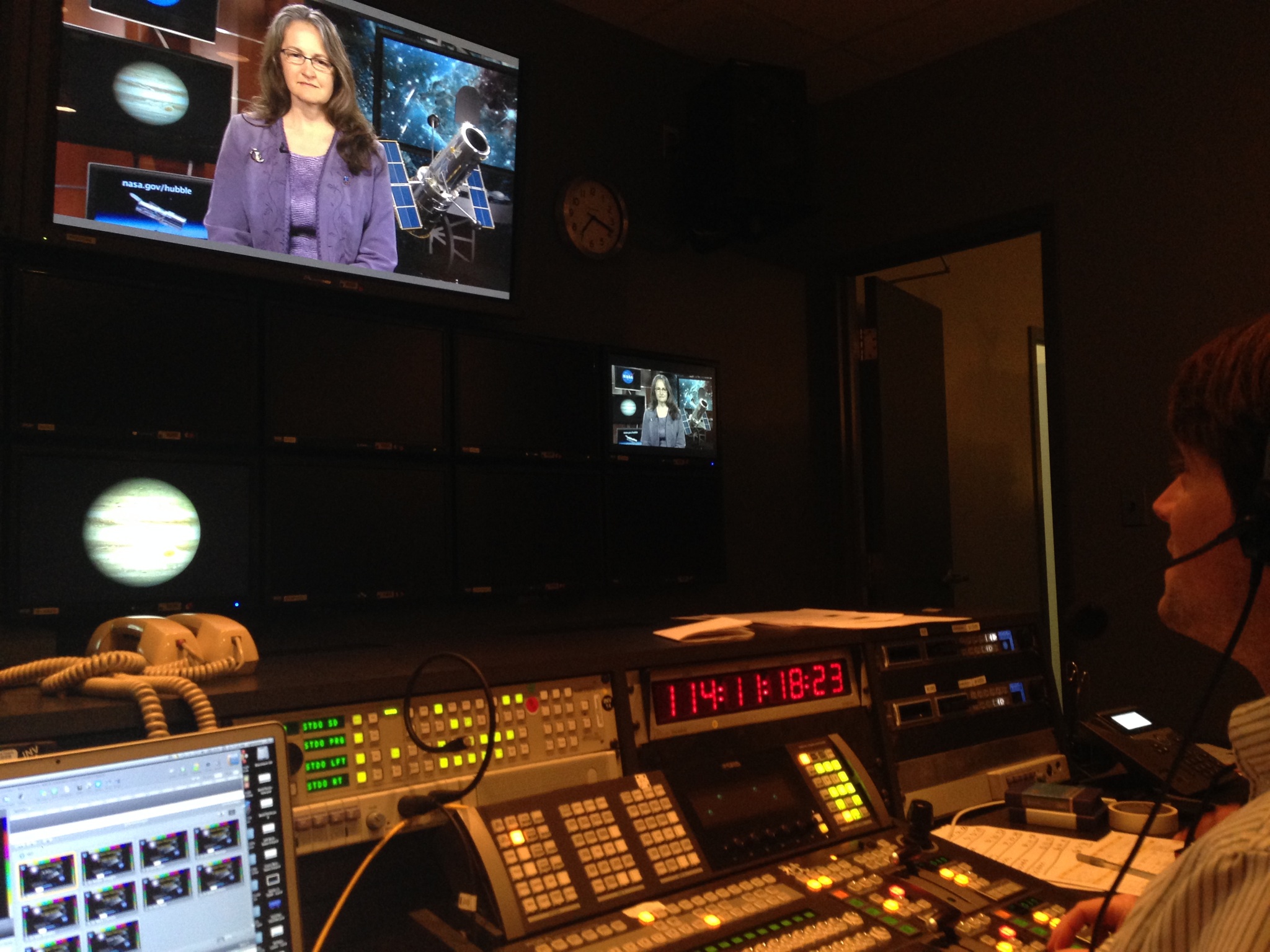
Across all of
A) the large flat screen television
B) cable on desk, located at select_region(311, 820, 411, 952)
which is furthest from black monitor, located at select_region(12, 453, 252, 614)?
cable on desk, located at select_region(311, 820, 411, 952)

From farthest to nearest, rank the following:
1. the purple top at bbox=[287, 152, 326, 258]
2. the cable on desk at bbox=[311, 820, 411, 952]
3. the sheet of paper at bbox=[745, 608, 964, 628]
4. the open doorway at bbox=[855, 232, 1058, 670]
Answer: the open doorway at bbox=[855, 232, 1058, 670], the purple top at bbox=[287, 152, 326, 258], the sheet of paper at bbox=[745, 608, 964, 628], the cable on desk at bbox=[311, 820, 411, 952]

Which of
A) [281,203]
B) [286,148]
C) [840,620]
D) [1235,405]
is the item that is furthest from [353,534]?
[1235,405]

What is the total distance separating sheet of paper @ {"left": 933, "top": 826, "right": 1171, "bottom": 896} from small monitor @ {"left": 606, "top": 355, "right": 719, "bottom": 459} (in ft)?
5.53

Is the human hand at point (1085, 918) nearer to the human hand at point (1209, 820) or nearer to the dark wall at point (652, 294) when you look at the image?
the human hand at point (1209, 820)

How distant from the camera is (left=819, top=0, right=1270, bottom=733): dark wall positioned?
2.83 meters

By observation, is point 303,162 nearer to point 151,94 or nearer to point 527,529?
point 151,94

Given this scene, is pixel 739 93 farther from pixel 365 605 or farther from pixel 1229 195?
pixel 365 605

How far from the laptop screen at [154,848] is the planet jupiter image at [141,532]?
52.5 inches

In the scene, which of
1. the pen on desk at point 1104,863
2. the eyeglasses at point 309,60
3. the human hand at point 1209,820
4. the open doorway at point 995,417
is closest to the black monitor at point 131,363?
the eyeglasses at point 309,60

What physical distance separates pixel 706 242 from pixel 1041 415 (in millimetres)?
2441

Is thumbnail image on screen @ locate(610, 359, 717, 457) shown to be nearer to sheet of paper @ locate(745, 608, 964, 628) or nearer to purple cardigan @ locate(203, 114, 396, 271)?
purple cardigan @ locate(203, 114, 396, 271)

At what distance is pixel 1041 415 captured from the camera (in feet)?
15.9

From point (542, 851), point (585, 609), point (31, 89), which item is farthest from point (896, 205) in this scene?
point (542, 851)

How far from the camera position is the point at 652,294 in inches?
127
